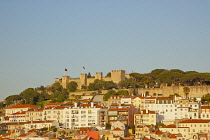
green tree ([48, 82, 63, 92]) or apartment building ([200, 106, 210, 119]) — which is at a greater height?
green tree ([48, 82, 63, 92])

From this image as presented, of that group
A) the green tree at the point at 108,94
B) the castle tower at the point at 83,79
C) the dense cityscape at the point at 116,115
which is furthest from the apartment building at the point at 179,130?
the castle tower at the point at 83,79

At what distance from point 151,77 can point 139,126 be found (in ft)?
94.3

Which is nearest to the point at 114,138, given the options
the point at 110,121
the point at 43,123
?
the point at 110,121

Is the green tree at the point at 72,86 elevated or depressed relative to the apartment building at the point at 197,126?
elevated

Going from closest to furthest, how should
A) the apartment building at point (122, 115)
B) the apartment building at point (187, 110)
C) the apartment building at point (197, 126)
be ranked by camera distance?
the apartment building at point (197, 126) → the apartment building at point (122, 115) → the apartment building at point (187, 110)

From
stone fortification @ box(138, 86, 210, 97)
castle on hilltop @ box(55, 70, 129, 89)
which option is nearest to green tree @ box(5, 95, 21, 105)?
castle on hilltop @ box(55, 70, 129, 89)

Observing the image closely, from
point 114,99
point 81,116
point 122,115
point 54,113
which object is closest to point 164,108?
point 122,115

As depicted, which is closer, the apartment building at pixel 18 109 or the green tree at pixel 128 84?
the apartment building at pixel 18 109

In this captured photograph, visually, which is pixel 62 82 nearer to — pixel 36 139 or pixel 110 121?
pixel 110 121

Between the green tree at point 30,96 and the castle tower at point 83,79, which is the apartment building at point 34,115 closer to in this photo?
the green tree at point 30,96

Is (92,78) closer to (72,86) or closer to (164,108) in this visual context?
(72,86)

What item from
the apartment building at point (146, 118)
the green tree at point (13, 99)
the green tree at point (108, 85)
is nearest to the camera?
the apartment building at point (146, 118)

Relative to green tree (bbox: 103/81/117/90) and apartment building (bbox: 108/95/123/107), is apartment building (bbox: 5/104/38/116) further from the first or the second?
green tree (bbox: 103/81/117/90)

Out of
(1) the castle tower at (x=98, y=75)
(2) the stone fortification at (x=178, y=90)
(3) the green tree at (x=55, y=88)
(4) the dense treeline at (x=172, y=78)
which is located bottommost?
(2) the stone fortification at (x=178, y=90)
